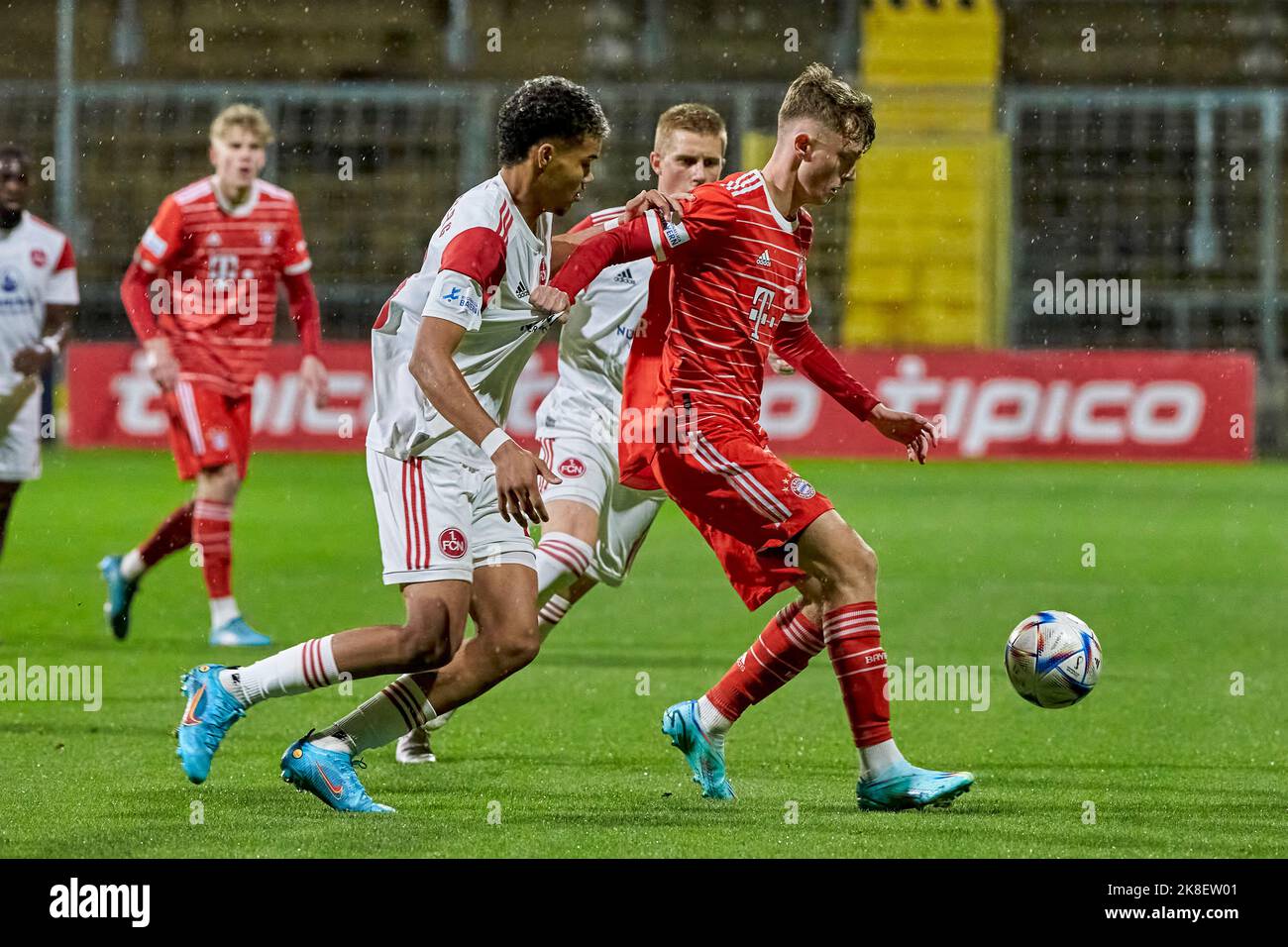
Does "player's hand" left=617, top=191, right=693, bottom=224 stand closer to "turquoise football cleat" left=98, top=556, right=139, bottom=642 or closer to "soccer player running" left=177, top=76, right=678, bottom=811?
"soccer player running" left=177, top=76, right=678, bottom=811

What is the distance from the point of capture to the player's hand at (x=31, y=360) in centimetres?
909

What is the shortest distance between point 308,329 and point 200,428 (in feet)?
2.19

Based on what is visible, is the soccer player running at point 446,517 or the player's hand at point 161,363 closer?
the soccer player running at point 446,517

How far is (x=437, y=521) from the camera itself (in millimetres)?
5238

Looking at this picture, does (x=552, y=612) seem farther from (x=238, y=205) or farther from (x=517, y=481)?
(x=238, y=205)

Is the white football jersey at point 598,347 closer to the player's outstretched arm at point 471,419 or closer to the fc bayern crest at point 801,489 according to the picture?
the fc bayern crest at point 801,489

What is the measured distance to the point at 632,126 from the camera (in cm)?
2172

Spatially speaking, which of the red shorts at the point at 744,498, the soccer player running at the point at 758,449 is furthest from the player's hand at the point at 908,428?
the red shorts at the point at 744,498

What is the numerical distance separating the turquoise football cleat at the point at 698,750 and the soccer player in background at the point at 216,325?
11.4 ft

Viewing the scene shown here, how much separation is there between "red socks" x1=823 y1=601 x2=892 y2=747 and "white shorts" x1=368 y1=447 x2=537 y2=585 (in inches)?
34.0

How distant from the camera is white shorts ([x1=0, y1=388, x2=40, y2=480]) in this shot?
9.20 meters

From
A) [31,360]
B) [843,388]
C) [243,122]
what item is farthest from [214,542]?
[843,388]

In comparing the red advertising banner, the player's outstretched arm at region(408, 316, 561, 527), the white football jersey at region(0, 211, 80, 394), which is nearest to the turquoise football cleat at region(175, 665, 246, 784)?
the player's outstretched arm at region(408, 316, 561, 527)
